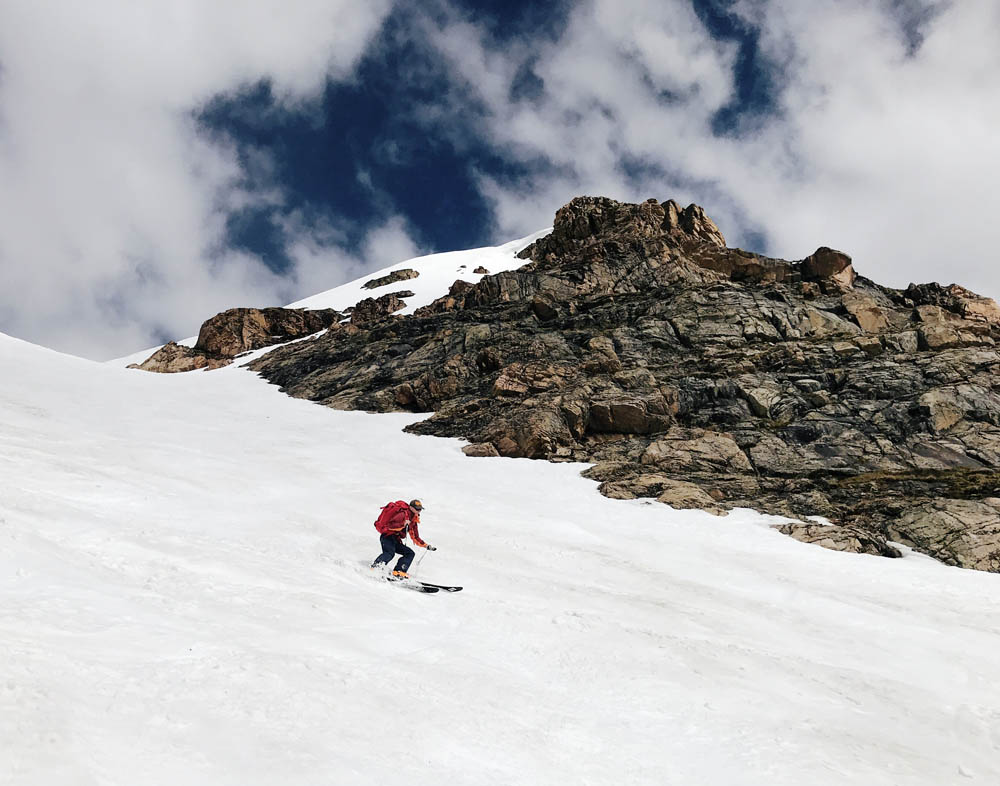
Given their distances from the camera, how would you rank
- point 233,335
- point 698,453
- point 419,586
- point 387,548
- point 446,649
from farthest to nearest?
point 233,335 → point 698,453 → point 387,548 → point 419,586 → point 446,649

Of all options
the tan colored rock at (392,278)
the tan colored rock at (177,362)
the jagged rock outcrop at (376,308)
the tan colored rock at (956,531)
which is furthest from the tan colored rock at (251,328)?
the tan colored rock at (956,531)

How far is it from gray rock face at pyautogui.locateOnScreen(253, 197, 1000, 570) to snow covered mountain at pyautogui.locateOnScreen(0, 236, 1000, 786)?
8093mm

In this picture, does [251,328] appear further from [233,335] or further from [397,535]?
[397,535]

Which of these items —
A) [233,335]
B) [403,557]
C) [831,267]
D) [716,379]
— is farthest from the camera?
[233,335]

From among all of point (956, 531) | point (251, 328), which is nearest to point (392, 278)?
point (251, 328)

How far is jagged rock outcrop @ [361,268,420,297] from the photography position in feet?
410

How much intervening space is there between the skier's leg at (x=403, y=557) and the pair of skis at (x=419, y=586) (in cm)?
47

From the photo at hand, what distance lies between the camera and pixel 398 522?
13.9m

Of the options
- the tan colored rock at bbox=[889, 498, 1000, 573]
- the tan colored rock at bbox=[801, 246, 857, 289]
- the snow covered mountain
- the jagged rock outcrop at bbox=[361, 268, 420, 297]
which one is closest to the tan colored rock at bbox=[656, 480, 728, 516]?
the snow covered mountain

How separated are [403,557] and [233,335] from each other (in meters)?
88.5

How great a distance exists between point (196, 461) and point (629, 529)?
1832cm

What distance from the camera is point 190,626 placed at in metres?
7.86

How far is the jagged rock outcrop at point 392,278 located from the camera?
12494 centimetres

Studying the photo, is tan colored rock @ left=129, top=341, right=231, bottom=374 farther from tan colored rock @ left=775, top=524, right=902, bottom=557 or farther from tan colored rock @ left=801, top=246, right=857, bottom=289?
tan colored rock @ left=775, top=524, right=902, bottom=557
